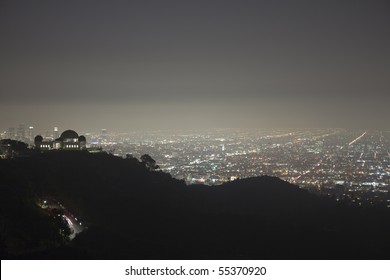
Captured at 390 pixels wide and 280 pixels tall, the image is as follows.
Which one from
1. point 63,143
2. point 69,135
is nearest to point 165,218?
Answer: point 63,143

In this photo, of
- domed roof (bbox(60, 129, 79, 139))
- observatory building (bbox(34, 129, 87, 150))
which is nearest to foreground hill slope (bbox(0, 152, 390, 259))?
observatory building (bbox(34, 129, 87, 150))

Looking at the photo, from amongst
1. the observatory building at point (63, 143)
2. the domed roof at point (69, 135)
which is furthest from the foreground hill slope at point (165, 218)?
the domed roof at point (69, 135)

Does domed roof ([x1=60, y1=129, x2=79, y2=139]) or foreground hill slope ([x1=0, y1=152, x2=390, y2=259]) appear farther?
domed roof ([x1=60, y1=129, x2=79, y2=139])

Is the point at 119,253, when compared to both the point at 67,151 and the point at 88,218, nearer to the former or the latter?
the point at 88,218

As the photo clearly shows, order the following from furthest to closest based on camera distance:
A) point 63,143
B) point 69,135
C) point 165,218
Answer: point 69,135
point 63,143
point 165,218

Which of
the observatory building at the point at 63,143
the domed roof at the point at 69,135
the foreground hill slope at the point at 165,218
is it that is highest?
the domed roof at the point at 69,135

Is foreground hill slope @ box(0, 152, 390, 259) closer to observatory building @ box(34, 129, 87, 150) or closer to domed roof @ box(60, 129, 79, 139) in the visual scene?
observatory building @ box(34, 129, 87, 150)

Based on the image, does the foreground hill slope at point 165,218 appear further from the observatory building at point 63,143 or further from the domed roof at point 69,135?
the domed roof at point 69,135

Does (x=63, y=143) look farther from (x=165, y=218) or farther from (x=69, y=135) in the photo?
(x=165, y=218)
